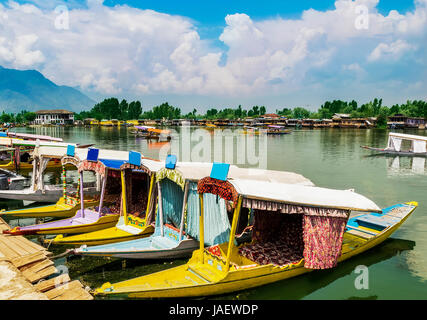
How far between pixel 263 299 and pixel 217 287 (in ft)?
4.45

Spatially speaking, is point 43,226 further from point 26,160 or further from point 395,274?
point 26,160

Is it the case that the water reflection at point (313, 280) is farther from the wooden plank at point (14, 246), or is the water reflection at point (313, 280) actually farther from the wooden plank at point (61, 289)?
the wooden plank at point (14, 246)

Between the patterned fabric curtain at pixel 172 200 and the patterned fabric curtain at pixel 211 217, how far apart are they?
0.56m

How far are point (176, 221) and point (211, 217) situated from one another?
1.44 meters

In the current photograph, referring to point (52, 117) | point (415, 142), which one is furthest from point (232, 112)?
point (415, 142)

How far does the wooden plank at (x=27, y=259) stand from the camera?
24.4ft

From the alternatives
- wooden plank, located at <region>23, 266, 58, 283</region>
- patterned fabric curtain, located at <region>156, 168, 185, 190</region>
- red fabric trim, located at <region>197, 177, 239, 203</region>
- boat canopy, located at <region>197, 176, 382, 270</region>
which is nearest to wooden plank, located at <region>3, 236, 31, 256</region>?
wooden plank, located at <region>23, 266, 58, 283</region>

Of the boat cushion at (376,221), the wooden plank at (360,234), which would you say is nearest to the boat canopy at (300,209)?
the wooden plank at (360,234)

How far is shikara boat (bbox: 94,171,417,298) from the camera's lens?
638 cm

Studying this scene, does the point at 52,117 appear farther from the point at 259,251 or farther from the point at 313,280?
the point at 313,280

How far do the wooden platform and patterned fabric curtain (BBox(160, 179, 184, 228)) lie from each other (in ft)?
10.4

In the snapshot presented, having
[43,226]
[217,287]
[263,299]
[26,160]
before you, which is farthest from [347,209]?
[26,160]

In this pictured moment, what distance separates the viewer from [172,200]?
905 centimetres

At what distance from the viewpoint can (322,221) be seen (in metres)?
7.05
